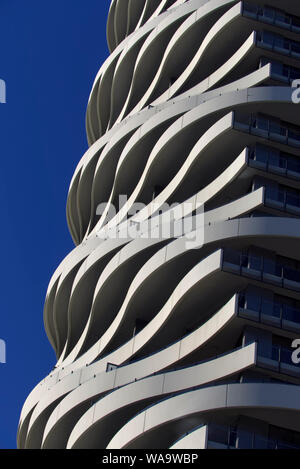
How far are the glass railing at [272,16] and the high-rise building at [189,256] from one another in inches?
3.6

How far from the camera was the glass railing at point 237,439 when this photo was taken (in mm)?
35188

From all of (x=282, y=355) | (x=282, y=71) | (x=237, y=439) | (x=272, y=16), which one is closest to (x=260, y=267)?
(x=282, y=355)

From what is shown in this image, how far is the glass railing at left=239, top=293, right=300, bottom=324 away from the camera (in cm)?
3950

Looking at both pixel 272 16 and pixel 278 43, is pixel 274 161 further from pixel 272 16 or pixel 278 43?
pixel 272 16

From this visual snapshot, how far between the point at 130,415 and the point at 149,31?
2913 centimetres

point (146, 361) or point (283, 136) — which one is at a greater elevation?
point (283, 136)

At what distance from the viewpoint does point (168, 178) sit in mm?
52250

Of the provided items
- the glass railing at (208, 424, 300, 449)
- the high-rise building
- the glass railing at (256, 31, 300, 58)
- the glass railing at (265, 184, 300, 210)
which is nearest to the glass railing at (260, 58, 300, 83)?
the high-rise building

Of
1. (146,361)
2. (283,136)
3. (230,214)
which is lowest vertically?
(146,361)

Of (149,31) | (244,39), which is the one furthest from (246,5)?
(149,31)

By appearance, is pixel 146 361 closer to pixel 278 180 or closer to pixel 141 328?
pixel 141 328

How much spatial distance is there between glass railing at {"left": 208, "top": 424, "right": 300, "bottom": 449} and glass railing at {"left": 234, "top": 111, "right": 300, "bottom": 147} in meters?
15.8

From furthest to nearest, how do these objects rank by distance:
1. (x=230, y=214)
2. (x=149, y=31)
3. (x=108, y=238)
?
(x=149, y=31) < (x=108, y=238) < (x=230, y=214)

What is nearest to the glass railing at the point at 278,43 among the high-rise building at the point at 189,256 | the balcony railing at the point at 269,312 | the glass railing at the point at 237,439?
the high-rise building at the point at 189,256
